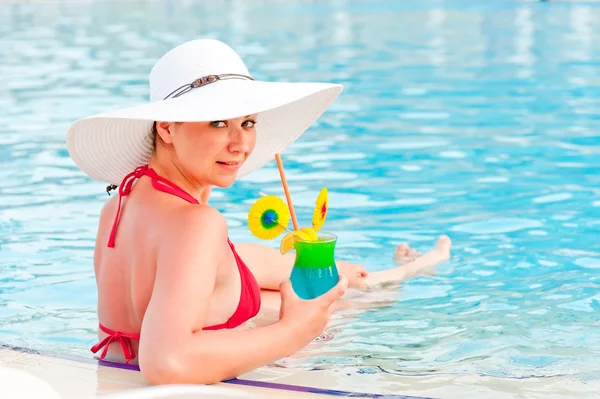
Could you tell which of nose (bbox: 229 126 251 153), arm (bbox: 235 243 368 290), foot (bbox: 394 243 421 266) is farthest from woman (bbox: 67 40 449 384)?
foot (bbox: 394 243 421 266)

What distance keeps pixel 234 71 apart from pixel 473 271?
2101 millimetres

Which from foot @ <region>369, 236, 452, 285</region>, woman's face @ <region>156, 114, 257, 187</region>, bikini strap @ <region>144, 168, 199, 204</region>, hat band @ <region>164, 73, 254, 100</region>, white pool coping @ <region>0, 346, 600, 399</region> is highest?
hat band @ <region>164, 73, 254, 100</region>

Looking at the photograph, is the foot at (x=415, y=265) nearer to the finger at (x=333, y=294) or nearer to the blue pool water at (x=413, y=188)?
the blue pool water at (x=413, y=188)

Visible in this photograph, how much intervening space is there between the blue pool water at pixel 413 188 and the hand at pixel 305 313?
0.25 m

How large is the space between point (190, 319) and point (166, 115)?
49 centimetres

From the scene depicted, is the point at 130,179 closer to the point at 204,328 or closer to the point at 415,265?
the point at 204,328

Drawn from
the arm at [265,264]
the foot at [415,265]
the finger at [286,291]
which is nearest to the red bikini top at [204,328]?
the finger at [286,291]

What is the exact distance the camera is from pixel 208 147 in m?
2.62

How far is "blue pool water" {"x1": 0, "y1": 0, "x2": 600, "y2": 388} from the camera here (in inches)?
145

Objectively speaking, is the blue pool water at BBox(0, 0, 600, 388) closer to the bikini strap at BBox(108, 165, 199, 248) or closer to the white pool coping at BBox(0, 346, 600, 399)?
the white pool coping at BBox(0, 346, 600, 399)

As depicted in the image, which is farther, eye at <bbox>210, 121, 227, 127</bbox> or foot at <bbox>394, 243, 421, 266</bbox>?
foot at <bbox>394, 243, 421, 266</bbox>

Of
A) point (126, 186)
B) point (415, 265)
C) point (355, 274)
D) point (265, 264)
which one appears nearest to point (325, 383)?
point (126, 186)

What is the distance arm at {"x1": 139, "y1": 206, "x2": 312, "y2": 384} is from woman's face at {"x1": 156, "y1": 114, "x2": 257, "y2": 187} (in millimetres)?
177

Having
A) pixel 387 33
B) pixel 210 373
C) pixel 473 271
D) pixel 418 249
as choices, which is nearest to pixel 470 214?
pixel 418 249
